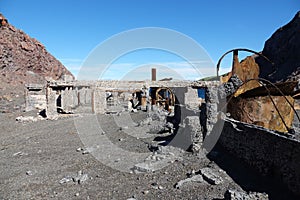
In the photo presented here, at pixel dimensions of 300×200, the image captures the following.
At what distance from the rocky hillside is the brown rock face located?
45566 mm

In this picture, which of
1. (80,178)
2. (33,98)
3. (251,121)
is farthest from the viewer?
(33,98)

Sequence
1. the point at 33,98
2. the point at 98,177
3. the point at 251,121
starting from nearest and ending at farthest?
the point at 98,177
the point at 251,121
the point at 33,98

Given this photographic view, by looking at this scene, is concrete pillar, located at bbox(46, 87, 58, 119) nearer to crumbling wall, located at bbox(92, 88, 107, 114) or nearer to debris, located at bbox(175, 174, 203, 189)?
crumbling wall, located at bbox(92, 88, 107, 114)

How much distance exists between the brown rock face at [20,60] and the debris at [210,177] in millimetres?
42548

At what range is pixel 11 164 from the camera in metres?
7.72

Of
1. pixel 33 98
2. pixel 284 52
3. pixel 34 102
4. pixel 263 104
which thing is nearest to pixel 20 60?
pixel 33 98

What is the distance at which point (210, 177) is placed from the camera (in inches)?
214

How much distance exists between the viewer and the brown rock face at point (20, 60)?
46.0 metres

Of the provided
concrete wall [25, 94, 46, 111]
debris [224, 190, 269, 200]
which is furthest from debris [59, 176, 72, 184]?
concrete wall [25, 94, 46, 111]

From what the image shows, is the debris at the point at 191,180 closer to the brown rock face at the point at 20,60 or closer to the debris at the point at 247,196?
the debris at the point at 247,196

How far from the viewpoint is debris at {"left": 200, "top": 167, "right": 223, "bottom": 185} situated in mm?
5285

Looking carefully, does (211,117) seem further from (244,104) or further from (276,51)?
(276,51)

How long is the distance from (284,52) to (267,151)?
5169 centimetres

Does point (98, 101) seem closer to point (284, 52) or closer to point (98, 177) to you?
point (98, 177)
